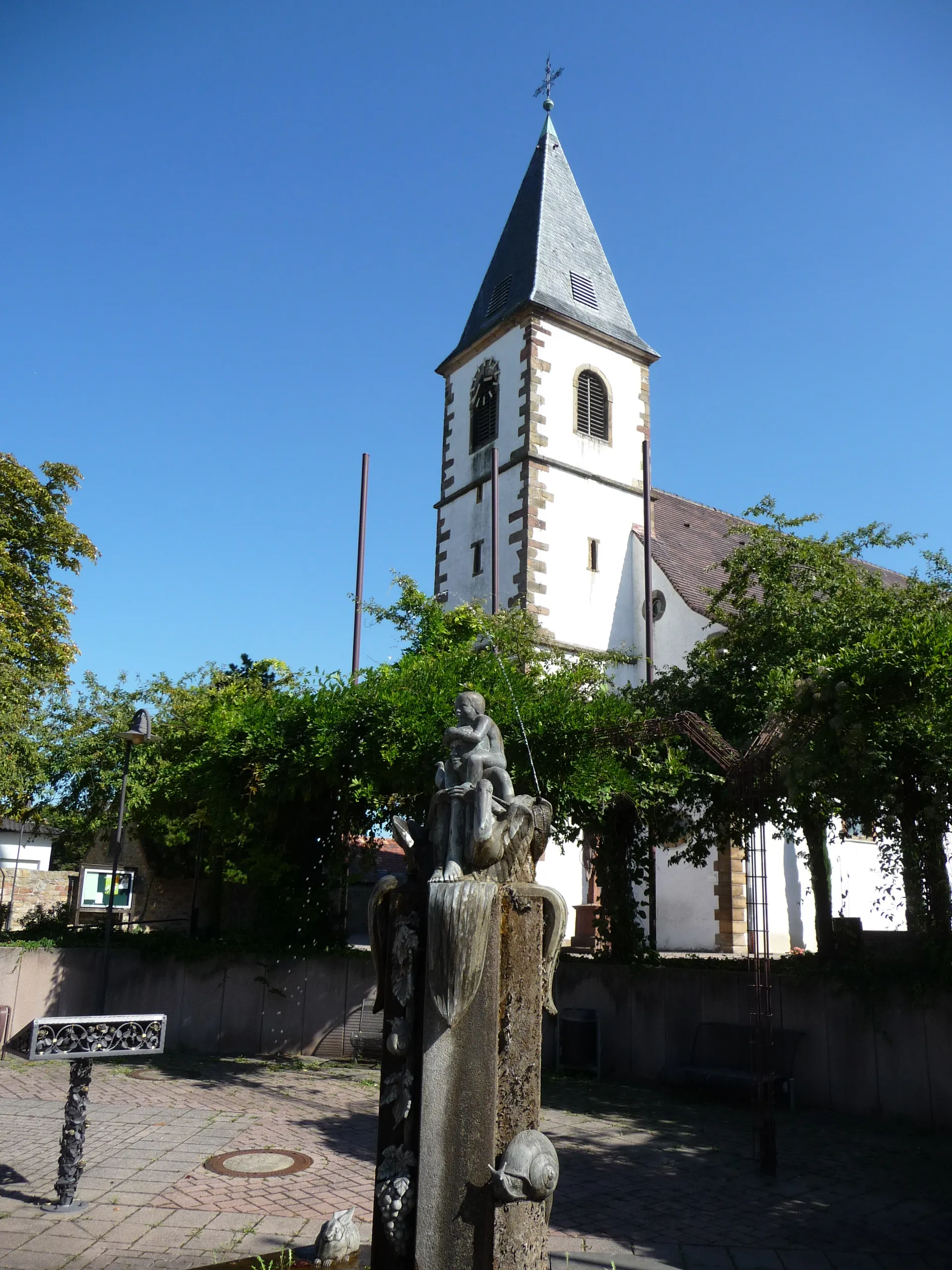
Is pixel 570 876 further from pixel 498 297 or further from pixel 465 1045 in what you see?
pixel 465 1045

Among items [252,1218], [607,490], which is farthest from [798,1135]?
[607,490]

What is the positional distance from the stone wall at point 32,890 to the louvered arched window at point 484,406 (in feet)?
56.3

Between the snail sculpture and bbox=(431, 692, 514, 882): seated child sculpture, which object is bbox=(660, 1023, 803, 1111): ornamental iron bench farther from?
the snail sculpture

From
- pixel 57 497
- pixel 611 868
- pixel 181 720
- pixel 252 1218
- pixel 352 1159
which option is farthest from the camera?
pixel 57 497

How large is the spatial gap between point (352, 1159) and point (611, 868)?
279 inches

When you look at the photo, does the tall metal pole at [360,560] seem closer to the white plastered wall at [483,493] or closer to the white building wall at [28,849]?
the white plastered wall at [483,493]

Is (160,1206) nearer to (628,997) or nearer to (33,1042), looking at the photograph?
(33,1042)

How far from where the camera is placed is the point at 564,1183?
24.3 feet

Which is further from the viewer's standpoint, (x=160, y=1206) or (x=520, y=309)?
(x=520, y=309)

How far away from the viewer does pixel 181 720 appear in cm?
2205

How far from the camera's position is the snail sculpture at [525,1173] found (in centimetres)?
453

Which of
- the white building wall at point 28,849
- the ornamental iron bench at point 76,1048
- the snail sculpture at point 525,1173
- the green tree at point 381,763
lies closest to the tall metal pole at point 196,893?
the green tree at point 381,763

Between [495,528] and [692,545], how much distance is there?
776cm

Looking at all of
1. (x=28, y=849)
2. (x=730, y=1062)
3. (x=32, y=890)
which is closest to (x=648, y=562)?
(x=730, y=1062)
